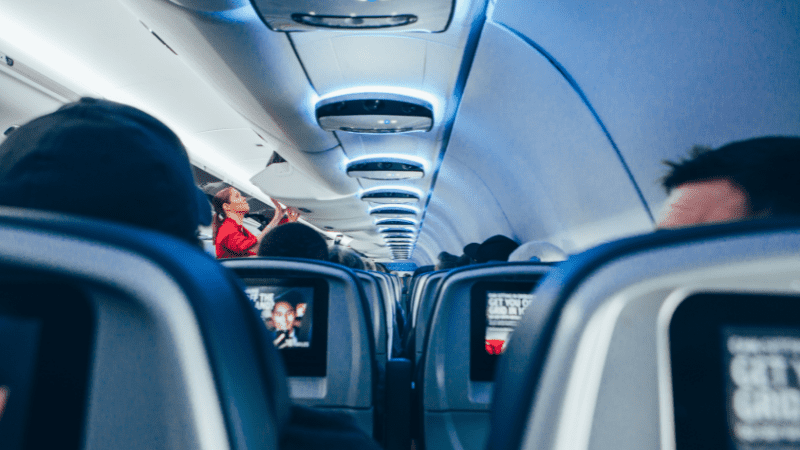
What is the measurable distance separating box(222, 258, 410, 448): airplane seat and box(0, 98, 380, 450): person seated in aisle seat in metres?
1.31

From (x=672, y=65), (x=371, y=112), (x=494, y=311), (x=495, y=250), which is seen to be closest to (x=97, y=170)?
(x=494, y=311)

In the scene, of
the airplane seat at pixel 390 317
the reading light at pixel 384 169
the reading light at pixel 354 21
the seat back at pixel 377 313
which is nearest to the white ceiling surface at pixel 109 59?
the reading light at pixel 354 21

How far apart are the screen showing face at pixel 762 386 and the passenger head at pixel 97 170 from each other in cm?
70

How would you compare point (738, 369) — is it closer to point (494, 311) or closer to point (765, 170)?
point (765, 170)

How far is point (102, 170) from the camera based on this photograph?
0.61m

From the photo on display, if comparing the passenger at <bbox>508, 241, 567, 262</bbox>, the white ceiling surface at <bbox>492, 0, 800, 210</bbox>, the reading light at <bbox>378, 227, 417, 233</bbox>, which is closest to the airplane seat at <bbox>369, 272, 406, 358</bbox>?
the passenger at <bbox>508, 241, 567, 262</bbox>

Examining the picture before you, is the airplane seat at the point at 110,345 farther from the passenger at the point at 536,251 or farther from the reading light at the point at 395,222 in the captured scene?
the reading light at the point at 395,222

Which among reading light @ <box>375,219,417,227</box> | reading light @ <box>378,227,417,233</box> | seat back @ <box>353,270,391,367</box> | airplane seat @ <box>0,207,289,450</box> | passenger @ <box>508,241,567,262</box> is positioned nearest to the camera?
Result: airplane seat @ <box>0,207,289,450</box>

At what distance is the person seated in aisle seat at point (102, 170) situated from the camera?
23.5 inches

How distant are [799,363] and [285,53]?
14.0 feet

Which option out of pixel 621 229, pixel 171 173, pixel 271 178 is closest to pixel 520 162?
pixel 621 229

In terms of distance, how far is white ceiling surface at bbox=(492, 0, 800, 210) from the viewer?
7.77ft

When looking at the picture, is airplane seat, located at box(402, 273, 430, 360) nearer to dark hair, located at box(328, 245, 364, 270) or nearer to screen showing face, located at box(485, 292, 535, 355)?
screen showing face, located at box(485, 292, 535, 355)

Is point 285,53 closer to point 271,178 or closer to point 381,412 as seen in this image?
point 381,412
